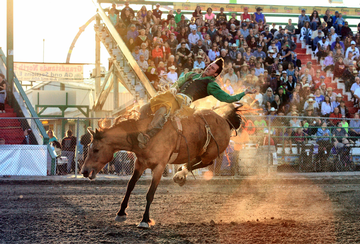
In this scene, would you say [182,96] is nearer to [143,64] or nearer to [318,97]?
[143,64]

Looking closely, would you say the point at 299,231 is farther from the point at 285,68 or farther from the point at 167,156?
the point at 285,68

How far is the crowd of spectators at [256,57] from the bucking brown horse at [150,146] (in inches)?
246

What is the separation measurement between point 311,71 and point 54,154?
10.7 meters

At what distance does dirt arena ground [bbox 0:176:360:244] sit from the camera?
16.4 ft

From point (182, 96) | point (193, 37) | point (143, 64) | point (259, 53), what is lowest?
point (182, 96)

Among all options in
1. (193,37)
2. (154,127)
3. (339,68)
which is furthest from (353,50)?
(154,127)

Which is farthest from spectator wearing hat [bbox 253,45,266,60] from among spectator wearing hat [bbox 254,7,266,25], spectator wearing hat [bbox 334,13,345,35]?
spectator wearing hat [bbox 334,13,345,35]

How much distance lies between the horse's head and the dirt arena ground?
30.0 inches

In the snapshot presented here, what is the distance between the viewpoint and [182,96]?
20.4 feet

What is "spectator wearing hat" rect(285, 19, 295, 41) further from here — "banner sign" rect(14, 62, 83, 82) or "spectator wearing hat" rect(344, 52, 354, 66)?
"banner sign" rect(14, 62, 83, 82)

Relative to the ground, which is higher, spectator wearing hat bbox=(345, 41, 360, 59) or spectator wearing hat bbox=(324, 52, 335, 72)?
spectator wearing hat bbox=(345, 41, 360, 59)

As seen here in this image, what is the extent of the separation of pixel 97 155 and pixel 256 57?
38.7ft

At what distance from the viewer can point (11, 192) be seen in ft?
29.3

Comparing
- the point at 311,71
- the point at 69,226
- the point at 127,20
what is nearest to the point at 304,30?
the point at 311,71
